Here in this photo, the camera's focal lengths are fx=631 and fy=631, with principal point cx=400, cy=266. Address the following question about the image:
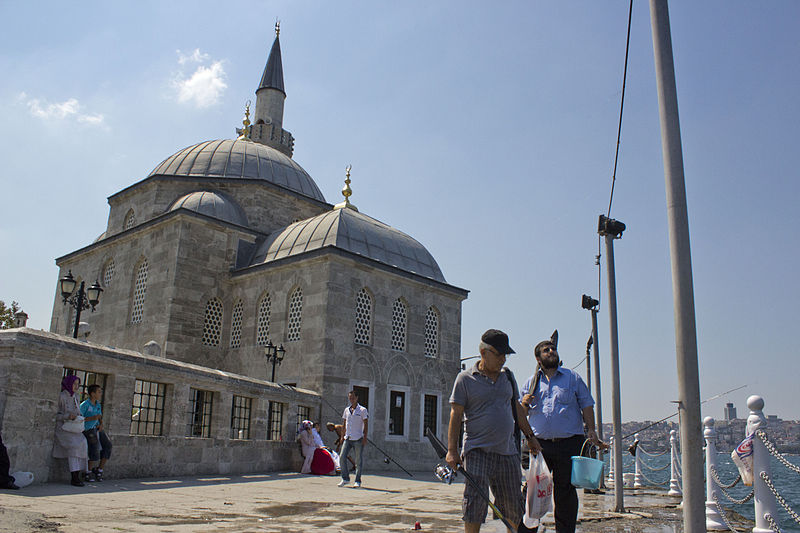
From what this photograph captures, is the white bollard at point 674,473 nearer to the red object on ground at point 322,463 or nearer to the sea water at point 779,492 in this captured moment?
the sea water at point 779,492

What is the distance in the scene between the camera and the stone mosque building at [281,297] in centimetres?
1828

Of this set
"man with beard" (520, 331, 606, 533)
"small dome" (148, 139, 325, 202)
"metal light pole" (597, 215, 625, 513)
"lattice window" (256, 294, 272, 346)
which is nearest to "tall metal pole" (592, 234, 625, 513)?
"metal light pole" (597, 215, 625, 513)

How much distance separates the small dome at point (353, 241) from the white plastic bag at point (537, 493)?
15152mm

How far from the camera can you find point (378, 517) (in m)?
6.15

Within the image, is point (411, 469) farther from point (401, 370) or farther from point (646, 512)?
point (646, 512)

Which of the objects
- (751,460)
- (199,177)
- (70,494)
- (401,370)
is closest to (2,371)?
(70,494)

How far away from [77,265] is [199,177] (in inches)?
246

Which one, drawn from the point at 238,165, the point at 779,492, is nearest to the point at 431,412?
the point at 238,165

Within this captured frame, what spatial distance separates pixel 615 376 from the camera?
780cm

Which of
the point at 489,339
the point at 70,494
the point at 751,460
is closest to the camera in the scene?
the point at 489,339

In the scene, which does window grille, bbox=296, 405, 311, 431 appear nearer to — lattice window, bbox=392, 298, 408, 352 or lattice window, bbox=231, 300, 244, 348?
lattice window, bbox=392, 298, 408, 352

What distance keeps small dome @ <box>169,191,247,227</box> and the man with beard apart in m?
18.5

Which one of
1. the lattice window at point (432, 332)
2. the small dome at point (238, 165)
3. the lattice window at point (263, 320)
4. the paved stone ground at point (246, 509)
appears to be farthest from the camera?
the small dome at point (238, 165)

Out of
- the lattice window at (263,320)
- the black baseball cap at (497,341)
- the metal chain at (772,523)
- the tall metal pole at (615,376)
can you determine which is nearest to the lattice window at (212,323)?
the lattice window at (263,320)
